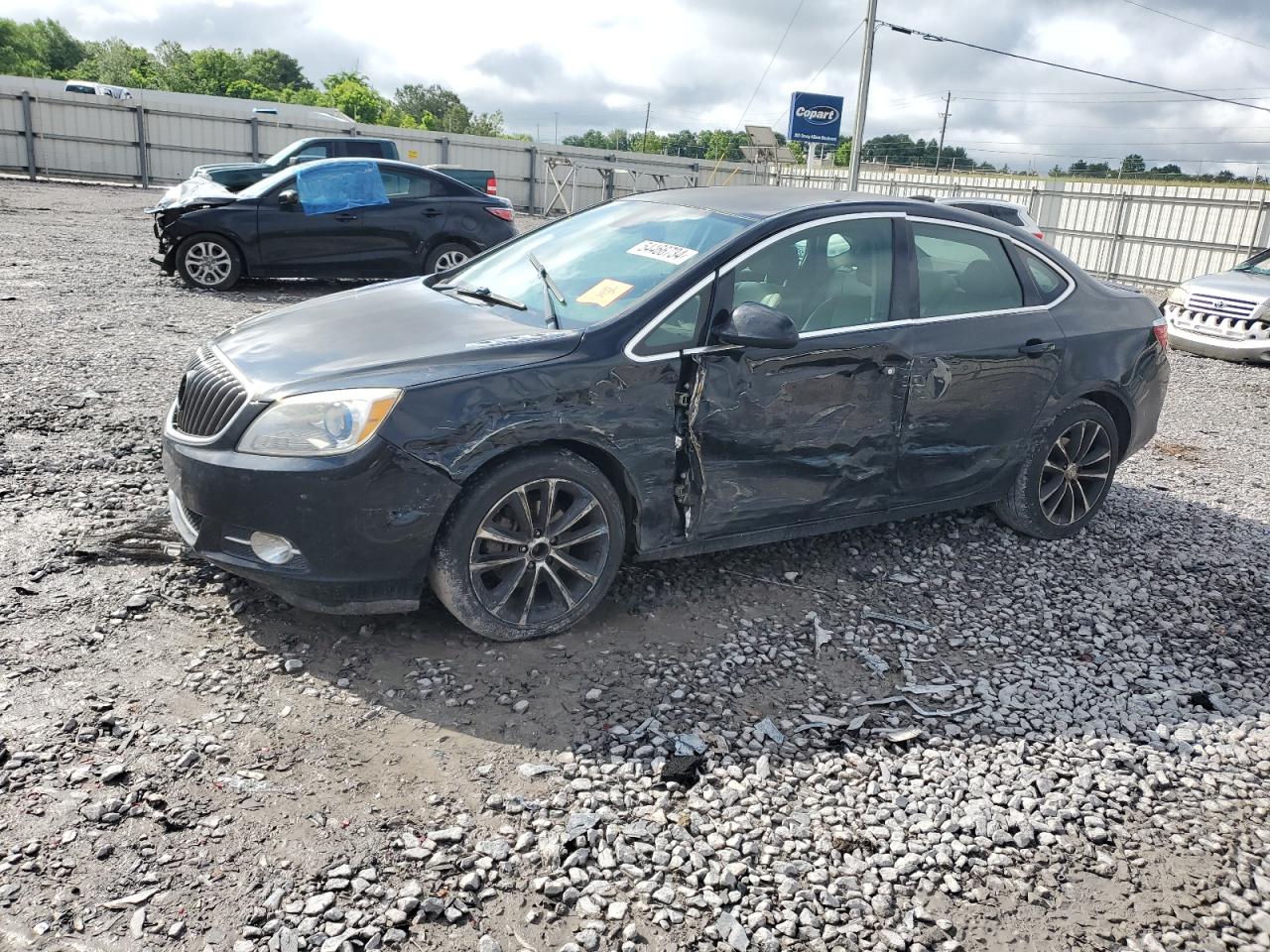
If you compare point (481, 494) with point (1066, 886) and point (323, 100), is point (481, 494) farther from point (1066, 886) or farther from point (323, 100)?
point (323, 100)

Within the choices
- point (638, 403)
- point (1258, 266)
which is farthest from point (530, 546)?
point (1258, 266)

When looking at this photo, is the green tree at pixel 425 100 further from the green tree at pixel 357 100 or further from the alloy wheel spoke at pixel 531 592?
the alloy wheel spoke at pixel 531 592

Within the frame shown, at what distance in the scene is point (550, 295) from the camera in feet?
14.4

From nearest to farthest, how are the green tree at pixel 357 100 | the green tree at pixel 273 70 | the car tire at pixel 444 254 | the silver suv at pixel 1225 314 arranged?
the silver suv at pixel 1225 314, the car tire at pixel 444 254, the green tree at pixel 357 100, the green tree at pixel 273 70

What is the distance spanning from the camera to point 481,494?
3734 mm

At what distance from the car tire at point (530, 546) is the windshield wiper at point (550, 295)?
0.61m

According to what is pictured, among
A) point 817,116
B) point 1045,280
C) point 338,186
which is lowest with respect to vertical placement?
point 1045,280

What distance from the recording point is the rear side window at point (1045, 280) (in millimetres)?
5270

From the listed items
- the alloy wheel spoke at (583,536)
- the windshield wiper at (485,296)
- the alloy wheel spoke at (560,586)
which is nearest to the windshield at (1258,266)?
the windshield wiper at (485,296)

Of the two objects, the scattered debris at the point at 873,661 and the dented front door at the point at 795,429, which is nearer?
the scattered debris at the point at 873,661

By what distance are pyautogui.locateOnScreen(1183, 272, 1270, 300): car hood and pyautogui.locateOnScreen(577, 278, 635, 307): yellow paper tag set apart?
11.2 m

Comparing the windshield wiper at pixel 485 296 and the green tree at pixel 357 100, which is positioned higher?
the green tree at pixel 357 100

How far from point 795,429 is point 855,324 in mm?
603

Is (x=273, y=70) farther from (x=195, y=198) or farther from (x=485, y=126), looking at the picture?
(x=195, y=198)
